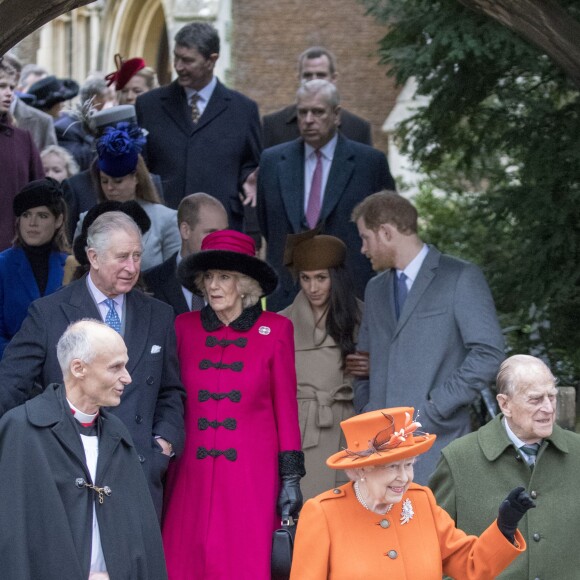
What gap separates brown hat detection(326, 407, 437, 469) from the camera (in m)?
5.74

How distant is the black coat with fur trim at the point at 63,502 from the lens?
5.85 metres

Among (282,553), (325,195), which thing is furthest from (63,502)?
(325,195)

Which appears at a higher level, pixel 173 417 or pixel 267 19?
pixel 267 19

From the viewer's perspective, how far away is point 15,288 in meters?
8.50

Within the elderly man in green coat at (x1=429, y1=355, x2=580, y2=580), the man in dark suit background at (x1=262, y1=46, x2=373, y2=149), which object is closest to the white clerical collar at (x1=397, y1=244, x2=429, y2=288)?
the elderly man in green coat at (x1=429, y1=355, x2=580, y2=580)

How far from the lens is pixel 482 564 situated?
5883mm

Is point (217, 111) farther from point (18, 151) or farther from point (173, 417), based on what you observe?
point (173, 417)

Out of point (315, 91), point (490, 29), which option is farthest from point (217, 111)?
point (490, 29)

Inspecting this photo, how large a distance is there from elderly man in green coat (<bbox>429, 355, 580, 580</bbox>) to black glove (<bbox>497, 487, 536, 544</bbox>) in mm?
919

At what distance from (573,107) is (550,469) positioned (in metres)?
3.89

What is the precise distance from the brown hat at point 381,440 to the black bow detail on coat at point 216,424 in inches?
71.6

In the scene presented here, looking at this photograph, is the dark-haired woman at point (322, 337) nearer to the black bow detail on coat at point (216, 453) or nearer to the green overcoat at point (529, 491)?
the black bow detail on coat at point (216, 453)

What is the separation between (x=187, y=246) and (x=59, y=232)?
737 mm

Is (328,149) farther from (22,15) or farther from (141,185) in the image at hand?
(22,15)
